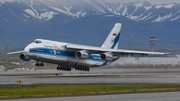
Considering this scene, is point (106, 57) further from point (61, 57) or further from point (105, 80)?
point (105, 80)

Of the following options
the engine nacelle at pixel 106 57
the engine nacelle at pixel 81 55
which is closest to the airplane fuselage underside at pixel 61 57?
the engine nacelle at pixel 81 55

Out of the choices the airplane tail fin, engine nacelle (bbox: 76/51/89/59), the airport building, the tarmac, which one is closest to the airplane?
engine nacelle (bbox: 76/51/89/59)

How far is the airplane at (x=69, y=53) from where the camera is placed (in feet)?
154

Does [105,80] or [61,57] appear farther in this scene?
[61,57]

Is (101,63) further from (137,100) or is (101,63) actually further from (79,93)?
(137,100)

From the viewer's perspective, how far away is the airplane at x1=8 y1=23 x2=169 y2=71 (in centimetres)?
4688

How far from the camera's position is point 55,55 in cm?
4869

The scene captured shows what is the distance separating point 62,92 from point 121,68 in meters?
43.5

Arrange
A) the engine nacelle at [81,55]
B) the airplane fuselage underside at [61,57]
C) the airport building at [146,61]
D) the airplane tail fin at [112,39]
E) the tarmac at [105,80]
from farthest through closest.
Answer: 1. the airport building at [146,61]
2. the airplane tail fin at [112,39]
3. the engine nacelle at [81,55]
4. the airplane fuselage underside at [61,57]
5. the tarmac at [105,80]

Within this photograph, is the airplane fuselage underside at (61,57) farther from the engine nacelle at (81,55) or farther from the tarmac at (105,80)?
the tarmac at (105,80)

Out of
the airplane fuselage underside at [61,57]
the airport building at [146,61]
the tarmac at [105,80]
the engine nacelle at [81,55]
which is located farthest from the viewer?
the airport building at [146,61]

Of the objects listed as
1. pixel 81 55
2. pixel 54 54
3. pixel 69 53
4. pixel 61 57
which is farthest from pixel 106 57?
pixel 54 54

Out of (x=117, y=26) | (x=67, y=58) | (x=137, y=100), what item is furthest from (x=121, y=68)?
(x=137, y=100)

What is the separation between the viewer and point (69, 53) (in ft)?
168
